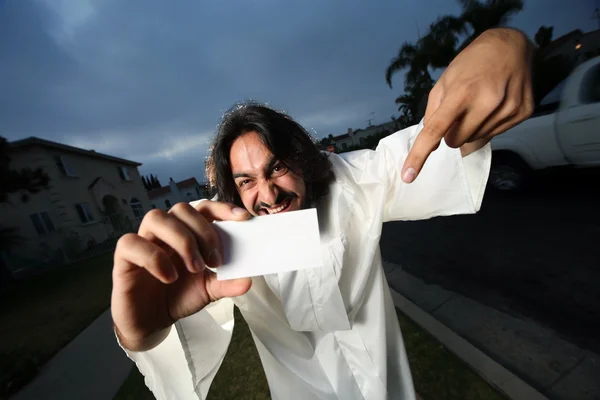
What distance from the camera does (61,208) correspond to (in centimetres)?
1349

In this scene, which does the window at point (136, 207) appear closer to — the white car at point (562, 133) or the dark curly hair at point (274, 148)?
the dark curly hair at point (274, 148)

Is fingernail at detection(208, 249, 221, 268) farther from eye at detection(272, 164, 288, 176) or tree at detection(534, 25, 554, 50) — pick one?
tree at detection(534, 25, 554, 50)

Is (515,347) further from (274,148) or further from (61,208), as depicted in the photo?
(61,208)

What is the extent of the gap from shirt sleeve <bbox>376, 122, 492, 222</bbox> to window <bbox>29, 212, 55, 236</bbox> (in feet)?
→ 58.9

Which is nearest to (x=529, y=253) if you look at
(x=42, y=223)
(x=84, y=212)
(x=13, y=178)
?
(x=13, y=178)

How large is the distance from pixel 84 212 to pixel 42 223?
1.86m

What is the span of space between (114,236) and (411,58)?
19476 mm

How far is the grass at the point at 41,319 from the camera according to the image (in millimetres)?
3254

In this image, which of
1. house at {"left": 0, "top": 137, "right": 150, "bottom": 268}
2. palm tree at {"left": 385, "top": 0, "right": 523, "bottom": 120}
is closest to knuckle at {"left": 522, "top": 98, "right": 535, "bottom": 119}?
palm tree at {"left": 385, "top": 0, "right": 523, "bottom": 120}

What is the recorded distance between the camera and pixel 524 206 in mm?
4316

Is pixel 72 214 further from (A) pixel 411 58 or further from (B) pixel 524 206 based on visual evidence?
(A) pixel 411 58

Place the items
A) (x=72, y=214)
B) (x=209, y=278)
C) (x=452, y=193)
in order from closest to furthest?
(x=209, y=278) → (x=452, y=193) → (x=72, y=214)

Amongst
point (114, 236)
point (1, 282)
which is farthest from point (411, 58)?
point (1, 282)

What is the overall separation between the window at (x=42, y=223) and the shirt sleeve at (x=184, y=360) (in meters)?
17.3
